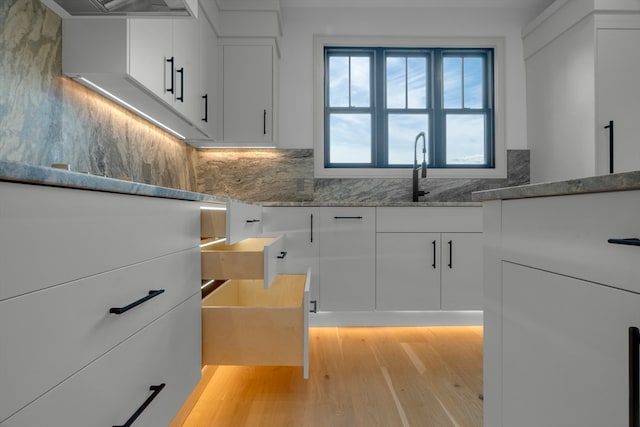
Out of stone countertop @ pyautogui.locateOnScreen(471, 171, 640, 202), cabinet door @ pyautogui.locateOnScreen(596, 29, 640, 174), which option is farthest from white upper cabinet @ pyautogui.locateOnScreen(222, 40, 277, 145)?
cabinet door @ pyautogui.locateOnScreen(596, 29, 640, 174)

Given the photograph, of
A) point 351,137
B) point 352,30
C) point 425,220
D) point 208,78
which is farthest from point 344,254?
point 352,30

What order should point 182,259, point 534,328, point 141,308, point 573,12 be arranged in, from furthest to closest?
point 573,12 → point 182,259 → point 141,308 → point 534,328

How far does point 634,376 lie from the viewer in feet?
1.64

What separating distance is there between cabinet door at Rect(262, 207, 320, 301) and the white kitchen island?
1642 mm

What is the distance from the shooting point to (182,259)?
3.93 ft

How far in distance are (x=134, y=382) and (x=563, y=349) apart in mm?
974

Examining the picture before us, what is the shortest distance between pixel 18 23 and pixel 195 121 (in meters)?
1.11

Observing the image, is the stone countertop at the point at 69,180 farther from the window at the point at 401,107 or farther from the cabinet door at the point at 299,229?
the window at the point at 401,107

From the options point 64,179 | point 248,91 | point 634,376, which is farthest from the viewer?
point 248,91

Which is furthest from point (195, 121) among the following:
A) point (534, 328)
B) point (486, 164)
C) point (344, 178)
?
point (486, 164)

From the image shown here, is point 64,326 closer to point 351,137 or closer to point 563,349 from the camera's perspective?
point 563,349

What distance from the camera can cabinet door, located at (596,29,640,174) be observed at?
98.1 inches

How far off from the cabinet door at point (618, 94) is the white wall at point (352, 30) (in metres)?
0.72

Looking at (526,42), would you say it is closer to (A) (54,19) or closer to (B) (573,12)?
(B) (573,12)
